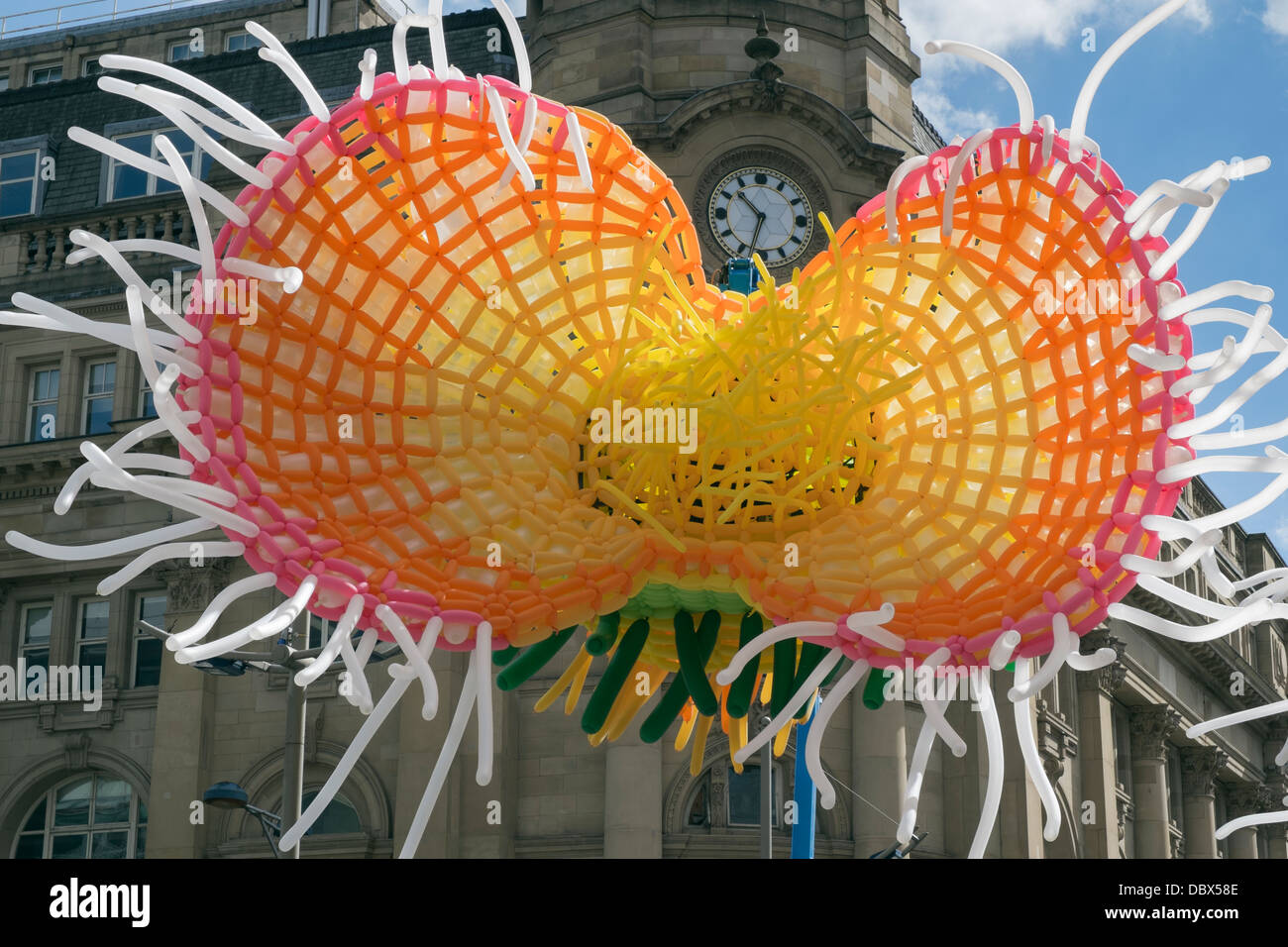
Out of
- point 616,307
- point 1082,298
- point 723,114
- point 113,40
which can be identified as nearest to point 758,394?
point 616,307

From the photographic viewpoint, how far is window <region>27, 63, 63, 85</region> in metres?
47.2

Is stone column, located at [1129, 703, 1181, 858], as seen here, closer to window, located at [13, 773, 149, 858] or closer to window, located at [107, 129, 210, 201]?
window, located at [13, 773, 149, 858]

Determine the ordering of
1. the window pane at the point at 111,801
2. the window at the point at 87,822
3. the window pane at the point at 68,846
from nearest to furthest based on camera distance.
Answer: the window at the point at 87,822
the window pane at the point at 68,846
the window pane at the point at 111,801

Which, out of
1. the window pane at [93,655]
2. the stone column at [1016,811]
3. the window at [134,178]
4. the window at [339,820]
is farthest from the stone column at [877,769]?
the window at [134,178]

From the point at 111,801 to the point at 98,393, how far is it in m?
7.85

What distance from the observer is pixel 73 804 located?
3272cm

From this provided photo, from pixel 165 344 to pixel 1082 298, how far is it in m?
3.48

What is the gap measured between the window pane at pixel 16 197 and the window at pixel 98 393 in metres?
4.43

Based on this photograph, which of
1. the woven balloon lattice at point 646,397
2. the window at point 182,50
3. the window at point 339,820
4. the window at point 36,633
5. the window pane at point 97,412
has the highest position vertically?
the window at point 182,50

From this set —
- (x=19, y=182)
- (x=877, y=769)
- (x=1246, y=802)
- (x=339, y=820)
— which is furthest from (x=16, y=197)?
(x=1246, y=802)

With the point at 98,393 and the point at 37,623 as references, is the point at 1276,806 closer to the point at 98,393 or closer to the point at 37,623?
the point at 98,393

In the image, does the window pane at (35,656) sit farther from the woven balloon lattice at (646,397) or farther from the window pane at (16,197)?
the woven balloon lattice at (646,397)

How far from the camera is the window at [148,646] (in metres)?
32.9

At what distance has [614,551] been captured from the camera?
274 inches
